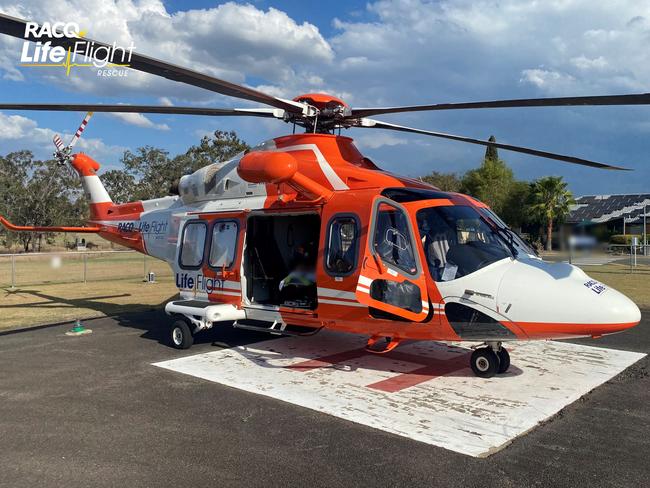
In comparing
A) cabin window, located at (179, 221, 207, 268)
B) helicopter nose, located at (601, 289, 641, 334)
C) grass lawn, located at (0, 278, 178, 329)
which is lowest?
grass lawn, located at (0, 278, 178, 329)

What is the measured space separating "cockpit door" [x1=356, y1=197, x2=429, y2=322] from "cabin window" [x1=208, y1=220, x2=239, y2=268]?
286cm

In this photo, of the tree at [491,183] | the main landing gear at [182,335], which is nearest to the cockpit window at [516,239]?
the main landing gear at [182,335]

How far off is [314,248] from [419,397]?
355 cm

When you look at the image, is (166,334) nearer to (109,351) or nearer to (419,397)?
(109,351)

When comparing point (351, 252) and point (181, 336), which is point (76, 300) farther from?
point (351, 252)

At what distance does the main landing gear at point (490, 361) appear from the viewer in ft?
22.6

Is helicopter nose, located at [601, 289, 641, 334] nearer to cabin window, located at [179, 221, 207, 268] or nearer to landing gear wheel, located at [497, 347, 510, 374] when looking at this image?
landing gear wheel, located at [497, 347, 510, 374]

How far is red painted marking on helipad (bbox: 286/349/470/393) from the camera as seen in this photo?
6773 millimetres

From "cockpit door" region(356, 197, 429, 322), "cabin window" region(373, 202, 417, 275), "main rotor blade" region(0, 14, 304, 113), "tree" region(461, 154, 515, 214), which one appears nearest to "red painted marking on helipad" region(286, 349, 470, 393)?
"cockpit door" region(356, 197, 429, 322)

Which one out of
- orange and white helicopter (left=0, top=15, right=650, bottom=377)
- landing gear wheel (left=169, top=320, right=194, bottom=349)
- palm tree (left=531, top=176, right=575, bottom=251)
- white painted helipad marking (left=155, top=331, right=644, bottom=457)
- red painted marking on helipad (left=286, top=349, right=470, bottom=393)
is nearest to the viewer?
white painted helipad marking (left=155, top=331, right=644, bottom=457)

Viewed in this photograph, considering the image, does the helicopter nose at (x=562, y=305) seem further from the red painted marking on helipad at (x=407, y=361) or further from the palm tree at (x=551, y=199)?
the palm tree at (x=551, y=199)

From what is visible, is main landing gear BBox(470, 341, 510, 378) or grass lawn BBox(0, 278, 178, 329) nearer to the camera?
main landing gear BBox(470, 341, 510, 378)

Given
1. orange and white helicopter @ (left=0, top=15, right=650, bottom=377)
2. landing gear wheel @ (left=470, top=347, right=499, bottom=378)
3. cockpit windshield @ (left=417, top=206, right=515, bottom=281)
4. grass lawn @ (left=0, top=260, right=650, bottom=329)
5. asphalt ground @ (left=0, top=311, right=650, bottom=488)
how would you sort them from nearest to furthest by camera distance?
asphalt ground @ (left=0, top=311, right=650, bottom=488) → orange and white helicopter @ (left=0, top=15, right=650, bottom=377) → cockpit windshield @ (left=417, top=206, right=515, bottom=281) → landing gear wheel @ (left=470, top=347, right=499, bottom=378) → grass lawn @ (left=0, top=260, right=650, bottom=329)

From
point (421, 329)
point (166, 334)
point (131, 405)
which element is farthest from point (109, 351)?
point (421, 329)
